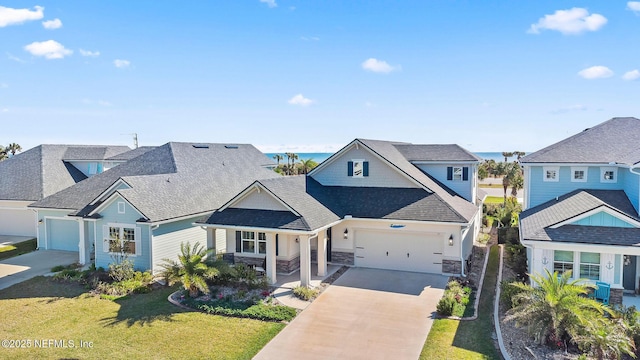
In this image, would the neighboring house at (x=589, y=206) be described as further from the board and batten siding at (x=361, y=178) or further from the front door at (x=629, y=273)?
the board and batten siding at (x=361, y=178)

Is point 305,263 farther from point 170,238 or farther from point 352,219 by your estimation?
point 170,238

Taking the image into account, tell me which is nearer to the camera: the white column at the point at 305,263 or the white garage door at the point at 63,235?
the white column at the point at 305,263

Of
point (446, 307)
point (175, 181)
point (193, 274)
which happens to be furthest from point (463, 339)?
point (175, 181)

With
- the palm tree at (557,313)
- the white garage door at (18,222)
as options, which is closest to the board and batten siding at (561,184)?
the palm tree at (557,313)

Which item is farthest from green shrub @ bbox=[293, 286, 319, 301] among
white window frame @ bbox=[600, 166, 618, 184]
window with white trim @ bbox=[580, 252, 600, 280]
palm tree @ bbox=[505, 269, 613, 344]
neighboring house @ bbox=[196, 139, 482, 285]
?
white window frame @ bbox=[600, 166, 618, 184]

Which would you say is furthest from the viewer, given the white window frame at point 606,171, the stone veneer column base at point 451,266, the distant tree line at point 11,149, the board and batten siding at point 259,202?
the distant tree line at point 11,149

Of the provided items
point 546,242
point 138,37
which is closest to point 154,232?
point 138,37
